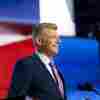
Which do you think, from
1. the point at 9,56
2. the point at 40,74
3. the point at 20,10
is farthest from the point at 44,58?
the point at 20,10

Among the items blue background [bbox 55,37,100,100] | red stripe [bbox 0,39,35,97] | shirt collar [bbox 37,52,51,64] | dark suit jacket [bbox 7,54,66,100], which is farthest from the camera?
blue background [bbox 55,37,100,100]

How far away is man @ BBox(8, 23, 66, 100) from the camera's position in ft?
6.39

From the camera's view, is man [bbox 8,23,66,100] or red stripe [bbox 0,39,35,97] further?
red stripe [bbox 0,39,35,97]

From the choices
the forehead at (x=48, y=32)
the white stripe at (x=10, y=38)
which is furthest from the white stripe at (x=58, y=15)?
the forehead at (x=48, y=32)

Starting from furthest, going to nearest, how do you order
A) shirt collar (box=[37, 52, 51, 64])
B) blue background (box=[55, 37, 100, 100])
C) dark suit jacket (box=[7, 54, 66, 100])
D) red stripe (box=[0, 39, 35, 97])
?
blue background (box=[55, 37, 100, 100]), red stripe (box=[0, 39, 35, 97]), shirt collar (box=[37, 52, 51, 64]), dark suit jacket (box=[7, 54, 66, 100])

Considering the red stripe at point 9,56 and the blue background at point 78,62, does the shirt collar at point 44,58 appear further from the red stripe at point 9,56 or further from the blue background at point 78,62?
the blue background at point 78,62

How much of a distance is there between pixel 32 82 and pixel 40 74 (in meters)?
0.06

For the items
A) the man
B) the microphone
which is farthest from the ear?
the microphone

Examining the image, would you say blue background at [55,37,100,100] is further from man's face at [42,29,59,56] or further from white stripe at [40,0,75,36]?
man's face at [42,29,59,56]

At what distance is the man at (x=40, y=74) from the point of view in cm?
195

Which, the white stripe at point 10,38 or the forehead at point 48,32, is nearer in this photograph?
the forehead at point 48,32

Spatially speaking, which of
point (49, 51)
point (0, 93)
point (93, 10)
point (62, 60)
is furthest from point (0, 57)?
point (93, 10)

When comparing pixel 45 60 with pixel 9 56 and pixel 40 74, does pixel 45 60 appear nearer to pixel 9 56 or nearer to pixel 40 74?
pixel 40 74

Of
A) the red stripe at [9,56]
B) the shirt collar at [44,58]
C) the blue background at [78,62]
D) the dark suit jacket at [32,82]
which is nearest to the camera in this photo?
the dark suit jacket at [32,82]
